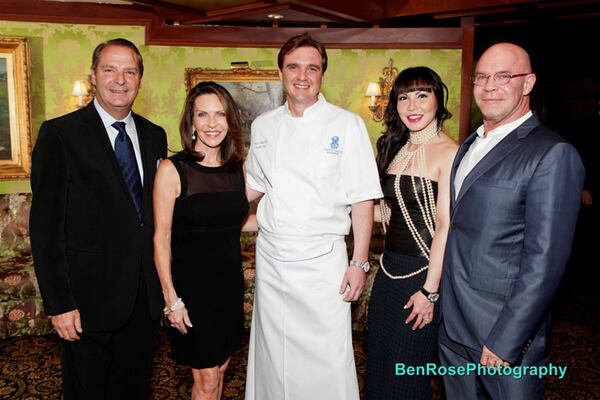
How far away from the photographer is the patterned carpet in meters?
3.46

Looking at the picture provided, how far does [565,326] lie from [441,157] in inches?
131

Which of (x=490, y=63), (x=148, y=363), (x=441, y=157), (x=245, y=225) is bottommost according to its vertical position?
(x=148, y=363)

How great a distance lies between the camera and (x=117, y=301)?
7.50ft

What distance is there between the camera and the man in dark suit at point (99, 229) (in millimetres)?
2115

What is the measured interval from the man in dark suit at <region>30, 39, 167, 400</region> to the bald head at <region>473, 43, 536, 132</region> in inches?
58.7

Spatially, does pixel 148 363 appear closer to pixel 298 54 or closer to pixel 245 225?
pixel 245 225

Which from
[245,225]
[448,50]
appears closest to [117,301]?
[245,225]

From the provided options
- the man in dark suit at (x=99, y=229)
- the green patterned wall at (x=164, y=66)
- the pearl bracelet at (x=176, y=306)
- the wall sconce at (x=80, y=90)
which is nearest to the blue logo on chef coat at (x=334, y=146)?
the man in dark suit at (x=99, y=229)

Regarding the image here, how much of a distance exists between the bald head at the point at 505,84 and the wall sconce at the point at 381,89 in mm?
4152

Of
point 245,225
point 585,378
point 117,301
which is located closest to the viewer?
point 117,301

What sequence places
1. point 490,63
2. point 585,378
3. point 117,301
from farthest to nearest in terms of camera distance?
1. point 585,378
2. point 117,301
3. point 490,63

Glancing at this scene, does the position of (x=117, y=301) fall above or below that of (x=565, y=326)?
above

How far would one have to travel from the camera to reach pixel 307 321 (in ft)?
8.32

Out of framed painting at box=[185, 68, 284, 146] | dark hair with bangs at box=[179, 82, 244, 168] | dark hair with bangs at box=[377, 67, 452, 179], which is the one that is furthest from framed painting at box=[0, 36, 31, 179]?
dark hair with bangs at box=[377, 67, 452, 179]
